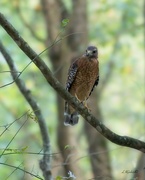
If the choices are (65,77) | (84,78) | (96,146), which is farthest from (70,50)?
(84,78)

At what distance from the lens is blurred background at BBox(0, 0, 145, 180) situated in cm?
1141

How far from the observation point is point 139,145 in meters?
5.28

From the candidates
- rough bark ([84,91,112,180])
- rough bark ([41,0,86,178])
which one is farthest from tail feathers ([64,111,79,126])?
rough bark ([84,91,112,180])

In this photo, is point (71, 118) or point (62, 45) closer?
point (71, 118)

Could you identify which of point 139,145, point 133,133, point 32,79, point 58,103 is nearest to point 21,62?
point 32,79

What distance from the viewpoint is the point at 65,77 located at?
10.8 meters

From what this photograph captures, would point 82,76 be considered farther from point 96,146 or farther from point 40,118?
point 96,146

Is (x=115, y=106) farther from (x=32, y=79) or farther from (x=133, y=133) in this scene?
(x=32, y=79)

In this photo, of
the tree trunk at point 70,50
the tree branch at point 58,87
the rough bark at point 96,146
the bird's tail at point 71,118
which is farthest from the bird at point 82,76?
the rough bark at point 96,146

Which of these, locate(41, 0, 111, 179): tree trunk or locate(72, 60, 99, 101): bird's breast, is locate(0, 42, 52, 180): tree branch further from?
locate(41, 0, 111, 179): tree trunk

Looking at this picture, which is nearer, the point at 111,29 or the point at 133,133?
the point at 111,29

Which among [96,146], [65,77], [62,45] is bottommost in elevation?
[96,146]

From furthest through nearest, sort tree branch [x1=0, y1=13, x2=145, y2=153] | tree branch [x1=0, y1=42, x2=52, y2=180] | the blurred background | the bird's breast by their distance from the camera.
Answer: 1. the blurred background
2. the bird's breast
3. tree branch [x1=0, y1=42, x2=52, y2=180]
4. tree branch [x1=0, y1=13, x2=145, y2=153]

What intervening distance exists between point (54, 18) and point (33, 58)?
→ 697cm
